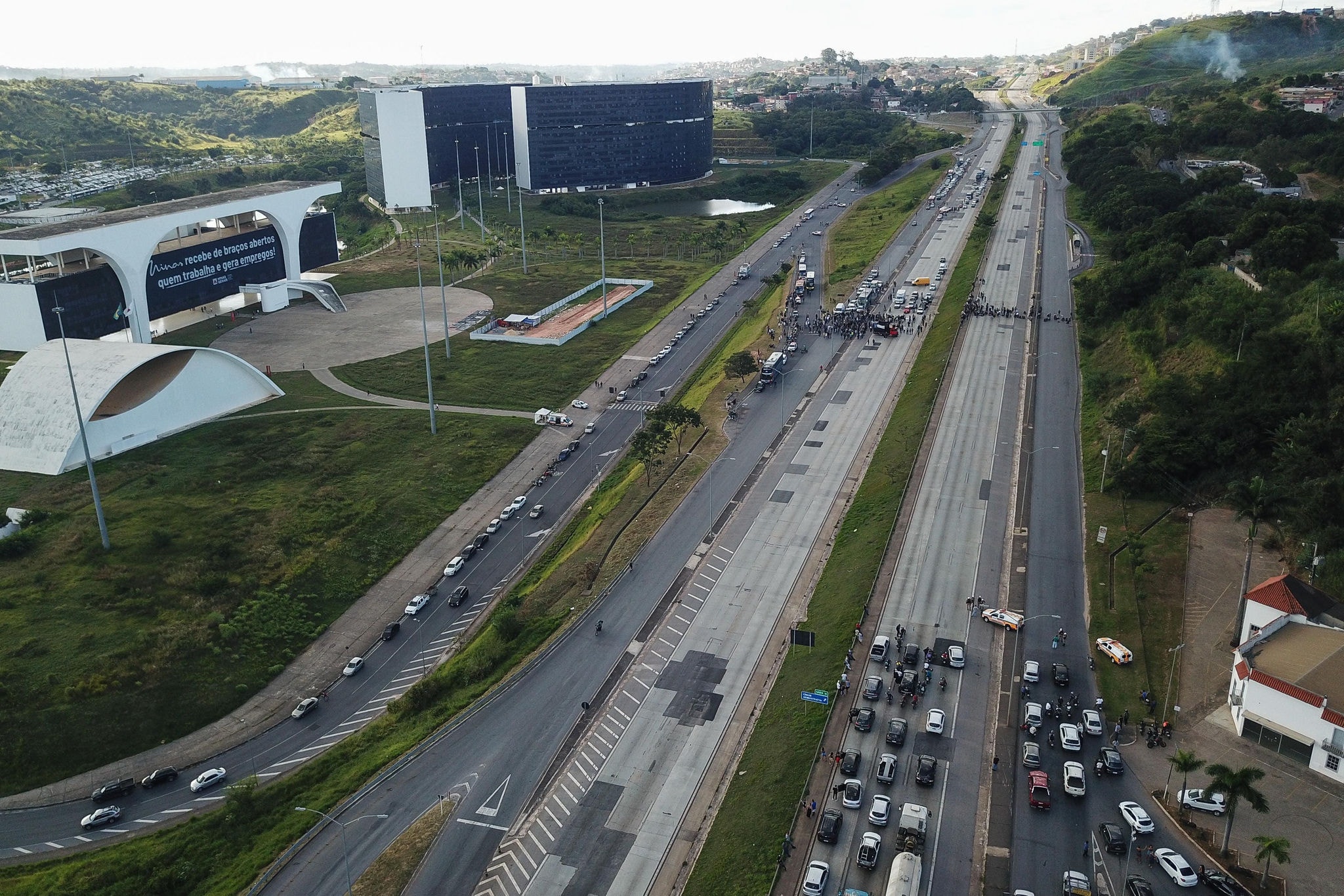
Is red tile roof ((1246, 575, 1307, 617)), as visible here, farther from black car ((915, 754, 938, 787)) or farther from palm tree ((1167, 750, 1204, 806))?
black car ((915, 754, 938, 787))

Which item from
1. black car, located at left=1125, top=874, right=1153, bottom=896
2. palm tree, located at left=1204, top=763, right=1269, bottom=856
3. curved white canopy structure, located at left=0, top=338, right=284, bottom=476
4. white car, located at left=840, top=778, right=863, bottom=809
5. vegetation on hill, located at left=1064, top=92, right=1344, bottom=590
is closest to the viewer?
black car, located at left=1125, top=874, right=1153, bottom=896

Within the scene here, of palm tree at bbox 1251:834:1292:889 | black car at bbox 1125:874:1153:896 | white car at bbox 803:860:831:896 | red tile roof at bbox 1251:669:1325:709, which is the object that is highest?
red tile roof at bbox 1251:669:1325:709

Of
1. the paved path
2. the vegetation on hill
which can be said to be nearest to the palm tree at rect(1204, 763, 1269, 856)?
the vegetation on hill

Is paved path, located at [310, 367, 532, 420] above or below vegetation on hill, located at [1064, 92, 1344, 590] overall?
below

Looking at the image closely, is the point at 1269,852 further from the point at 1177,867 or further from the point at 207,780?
the point at 207,780

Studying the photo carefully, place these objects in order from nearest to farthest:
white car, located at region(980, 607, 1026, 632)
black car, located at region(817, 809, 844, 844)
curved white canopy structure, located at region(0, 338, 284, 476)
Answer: black car, located at region(817, 809, 844, 844) → white car, located at region(980, 607, 1026, 632) → curved white canopy structure, located at region(0, 338, 284, 476)

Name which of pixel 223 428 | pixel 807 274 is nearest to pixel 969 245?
pixel 807 274
